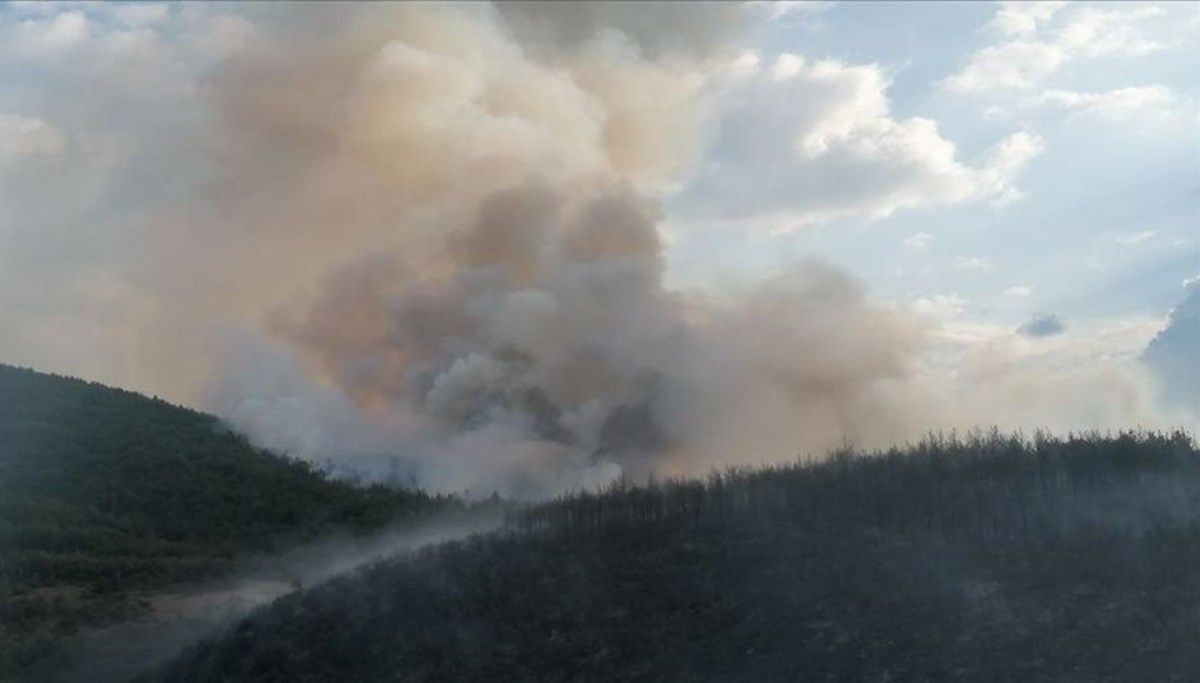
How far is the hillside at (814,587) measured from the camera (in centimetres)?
2408

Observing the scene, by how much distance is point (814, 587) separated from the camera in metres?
27.9

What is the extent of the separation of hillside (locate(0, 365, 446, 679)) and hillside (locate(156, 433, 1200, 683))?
35.5 feet

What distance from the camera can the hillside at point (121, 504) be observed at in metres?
44.1

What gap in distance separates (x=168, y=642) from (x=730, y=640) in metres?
17.4

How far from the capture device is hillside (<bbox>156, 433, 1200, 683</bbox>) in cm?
2408

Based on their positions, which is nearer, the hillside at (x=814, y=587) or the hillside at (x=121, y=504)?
→ the hillside at (x=814, y=587)

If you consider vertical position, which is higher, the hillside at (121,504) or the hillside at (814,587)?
the hillside at (121,504)

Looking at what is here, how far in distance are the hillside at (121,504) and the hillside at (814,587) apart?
1083 cm

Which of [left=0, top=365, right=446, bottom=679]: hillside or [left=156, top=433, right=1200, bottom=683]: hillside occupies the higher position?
[left=0, top=365, right=446, bottom=679]: hillside

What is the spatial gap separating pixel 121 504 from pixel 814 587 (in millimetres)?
39000

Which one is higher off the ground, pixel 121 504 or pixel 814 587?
pixel 121 504

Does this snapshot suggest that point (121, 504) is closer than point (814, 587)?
No

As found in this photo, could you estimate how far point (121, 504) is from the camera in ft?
195

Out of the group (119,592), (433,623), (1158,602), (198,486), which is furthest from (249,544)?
(1158,602)
